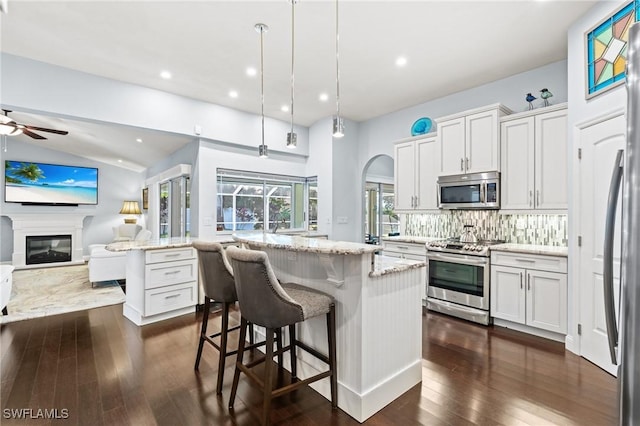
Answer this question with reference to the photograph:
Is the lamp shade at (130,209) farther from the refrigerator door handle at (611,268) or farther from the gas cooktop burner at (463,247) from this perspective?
the refrigerator door handle at (611,268)

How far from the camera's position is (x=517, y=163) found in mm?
3611

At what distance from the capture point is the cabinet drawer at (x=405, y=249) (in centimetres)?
425

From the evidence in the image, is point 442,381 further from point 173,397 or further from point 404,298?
point 173,397

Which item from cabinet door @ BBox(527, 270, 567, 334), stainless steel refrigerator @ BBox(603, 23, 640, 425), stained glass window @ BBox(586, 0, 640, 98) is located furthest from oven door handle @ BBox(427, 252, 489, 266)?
stainless steel refrigerator @ BBox(603, 23, 640, 425)

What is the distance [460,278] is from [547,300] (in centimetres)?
88

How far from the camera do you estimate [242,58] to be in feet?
11.7

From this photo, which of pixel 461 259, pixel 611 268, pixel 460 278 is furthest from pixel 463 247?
pixel 611 268

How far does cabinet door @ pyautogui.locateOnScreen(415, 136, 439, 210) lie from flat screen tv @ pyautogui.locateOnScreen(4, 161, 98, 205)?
860cm

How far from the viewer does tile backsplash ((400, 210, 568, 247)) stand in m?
3.61

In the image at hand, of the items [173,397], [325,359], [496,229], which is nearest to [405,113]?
[496,229]

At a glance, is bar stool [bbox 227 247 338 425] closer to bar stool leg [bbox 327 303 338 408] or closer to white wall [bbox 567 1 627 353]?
bar stool leg [bbox 327 303 338 408]

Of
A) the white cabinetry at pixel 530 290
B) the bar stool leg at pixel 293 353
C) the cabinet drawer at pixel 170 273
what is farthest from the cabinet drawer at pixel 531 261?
the cabinet drawer at pixel 170 273

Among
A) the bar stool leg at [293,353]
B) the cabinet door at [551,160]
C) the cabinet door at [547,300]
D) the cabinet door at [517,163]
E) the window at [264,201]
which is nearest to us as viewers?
the bar stool leg at [293,353]

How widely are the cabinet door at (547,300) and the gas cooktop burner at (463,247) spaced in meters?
0.51
